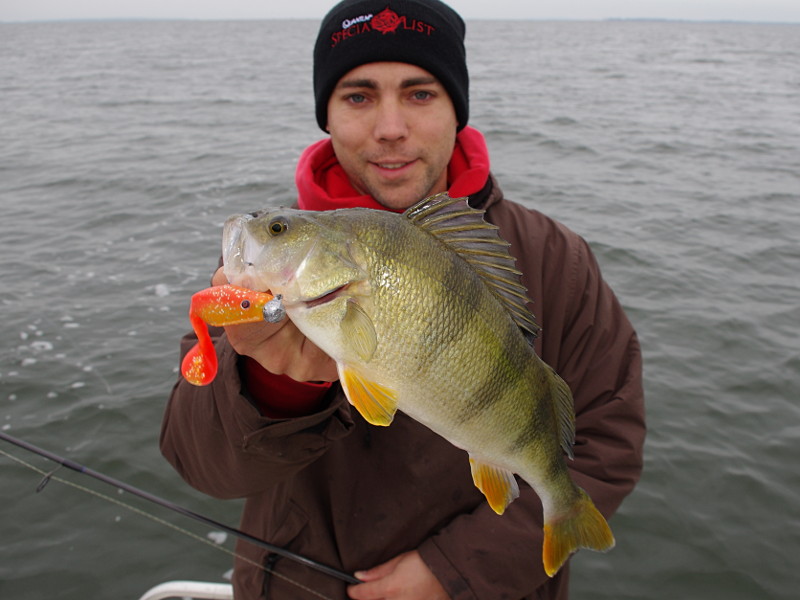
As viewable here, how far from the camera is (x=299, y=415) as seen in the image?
190cm

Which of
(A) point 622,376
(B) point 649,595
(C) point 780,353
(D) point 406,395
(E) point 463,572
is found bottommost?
(B) point 649,595

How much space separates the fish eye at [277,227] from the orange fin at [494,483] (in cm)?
86

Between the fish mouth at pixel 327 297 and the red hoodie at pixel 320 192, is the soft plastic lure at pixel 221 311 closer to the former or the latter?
the fish mouth at pixel 327 297

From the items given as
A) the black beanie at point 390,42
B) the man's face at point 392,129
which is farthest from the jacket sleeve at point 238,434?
the black beanie at point 390,42

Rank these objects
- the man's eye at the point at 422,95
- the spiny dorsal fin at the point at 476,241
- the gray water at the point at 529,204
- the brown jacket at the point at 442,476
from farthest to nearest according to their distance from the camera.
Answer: the gray water at the point at 529,204 < the man's eye at the point at 422,95 < the brown jacket at the point at 442,476 < the spiny dorsal fin at the point at 476,241

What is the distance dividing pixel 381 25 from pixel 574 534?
211cm

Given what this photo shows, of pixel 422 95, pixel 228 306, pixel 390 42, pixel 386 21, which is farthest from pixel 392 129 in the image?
pixel 228 306

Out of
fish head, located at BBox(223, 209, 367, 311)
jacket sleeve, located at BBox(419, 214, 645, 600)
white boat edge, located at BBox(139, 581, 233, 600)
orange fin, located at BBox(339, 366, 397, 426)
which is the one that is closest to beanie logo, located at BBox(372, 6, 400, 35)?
jacket sleeve, located at BBox(419, 214, 645, 600)

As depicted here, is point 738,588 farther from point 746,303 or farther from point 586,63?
point 586,63

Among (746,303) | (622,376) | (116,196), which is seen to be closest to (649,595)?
(622,376)

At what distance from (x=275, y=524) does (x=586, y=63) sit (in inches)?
1453

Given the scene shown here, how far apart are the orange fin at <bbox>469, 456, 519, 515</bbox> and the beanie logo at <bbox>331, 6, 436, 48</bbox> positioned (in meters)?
1.82

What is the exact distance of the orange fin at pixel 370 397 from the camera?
1572 millimetres

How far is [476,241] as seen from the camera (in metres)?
1.79
